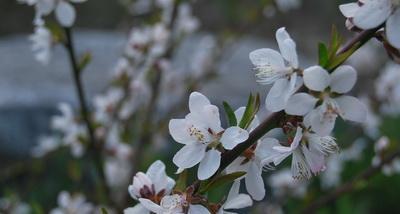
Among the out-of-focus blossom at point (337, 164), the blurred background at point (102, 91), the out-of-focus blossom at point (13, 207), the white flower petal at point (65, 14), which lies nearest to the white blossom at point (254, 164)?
the blurred background at point (102, 91)

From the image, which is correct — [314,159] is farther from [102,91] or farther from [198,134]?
[102,91]

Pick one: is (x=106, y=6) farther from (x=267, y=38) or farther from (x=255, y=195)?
(x=255, y=195)

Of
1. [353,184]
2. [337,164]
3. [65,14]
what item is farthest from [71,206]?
[337,164]

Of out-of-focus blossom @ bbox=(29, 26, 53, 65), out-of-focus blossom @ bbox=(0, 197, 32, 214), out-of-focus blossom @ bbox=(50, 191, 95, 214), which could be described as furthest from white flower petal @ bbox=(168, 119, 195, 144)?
out-of-focus blossom @ bbox=(0, 197, 32, 214)

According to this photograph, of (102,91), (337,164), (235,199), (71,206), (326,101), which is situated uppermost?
(326,101)

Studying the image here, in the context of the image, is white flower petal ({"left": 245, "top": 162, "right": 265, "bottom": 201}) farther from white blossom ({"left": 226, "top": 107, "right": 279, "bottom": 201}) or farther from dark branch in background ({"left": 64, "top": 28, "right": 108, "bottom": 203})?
dark branch in background ({"left": 64, "top": 28, "right": 108, "bottom": 203})

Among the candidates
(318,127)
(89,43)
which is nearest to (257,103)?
(318,127)

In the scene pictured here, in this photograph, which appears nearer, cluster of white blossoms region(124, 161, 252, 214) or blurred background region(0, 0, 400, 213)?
cluster of white blossoms region(124, 161, 252, 214)
